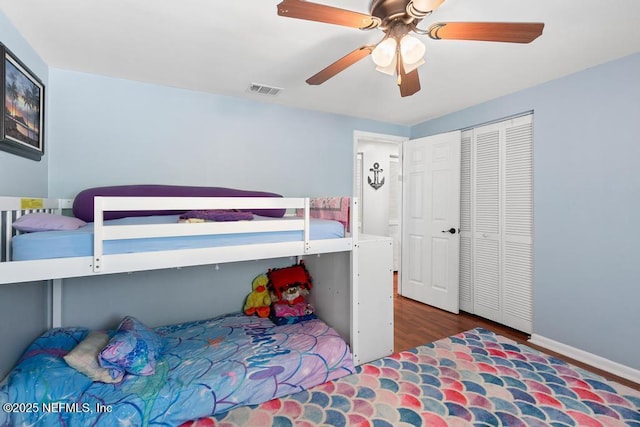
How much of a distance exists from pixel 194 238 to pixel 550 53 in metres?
2.60

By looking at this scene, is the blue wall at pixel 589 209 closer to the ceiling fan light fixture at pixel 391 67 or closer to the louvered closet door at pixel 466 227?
the louvered closet door at pixel 466 227

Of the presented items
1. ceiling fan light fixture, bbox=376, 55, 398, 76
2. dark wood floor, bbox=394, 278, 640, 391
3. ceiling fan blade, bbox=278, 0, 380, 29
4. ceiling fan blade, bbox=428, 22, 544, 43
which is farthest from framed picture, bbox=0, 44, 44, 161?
dark wood floor, bbox=394, 278, 640, 391

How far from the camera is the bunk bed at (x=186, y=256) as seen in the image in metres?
1.34

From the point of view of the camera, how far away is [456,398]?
179cm

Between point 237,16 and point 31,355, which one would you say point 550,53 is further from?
point 31,355

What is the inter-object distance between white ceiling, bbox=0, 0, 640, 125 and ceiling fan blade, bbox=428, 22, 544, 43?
286 mm

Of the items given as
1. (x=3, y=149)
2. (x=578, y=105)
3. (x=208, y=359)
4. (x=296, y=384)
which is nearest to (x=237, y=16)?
(x=3, y=149)

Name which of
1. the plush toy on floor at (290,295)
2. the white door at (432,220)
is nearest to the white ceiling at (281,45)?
the white door at (432,220)

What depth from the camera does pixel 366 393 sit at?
6.03 ft

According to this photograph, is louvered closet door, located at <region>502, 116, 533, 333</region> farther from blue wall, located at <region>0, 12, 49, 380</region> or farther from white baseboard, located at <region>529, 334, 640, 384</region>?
blue wall, located at <region>0, 12, 49, 380</region>

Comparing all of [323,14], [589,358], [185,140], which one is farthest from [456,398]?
[185,140]

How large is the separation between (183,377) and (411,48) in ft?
6.91

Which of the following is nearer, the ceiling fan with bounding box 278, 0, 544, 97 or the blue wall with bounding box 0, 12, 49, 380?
the ceiling fan with bounding box 278, 0, 544, 97

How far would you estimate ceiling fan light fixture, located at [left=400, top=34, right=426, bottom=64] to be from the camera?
1418 millimetres
